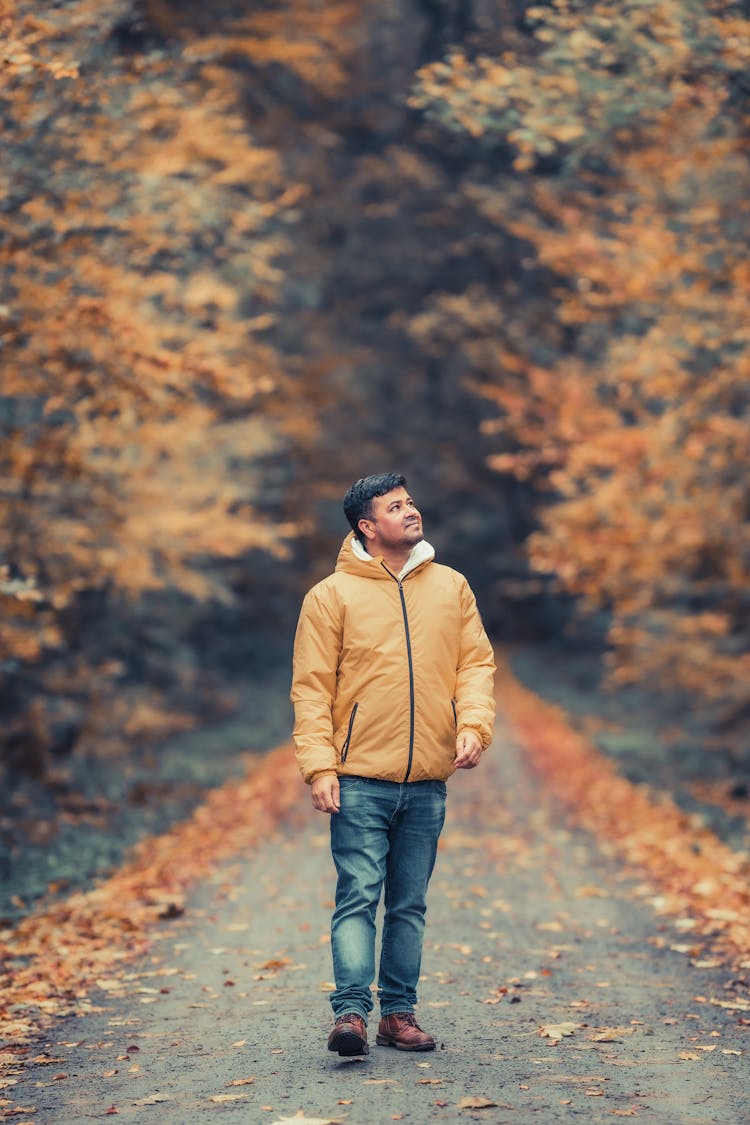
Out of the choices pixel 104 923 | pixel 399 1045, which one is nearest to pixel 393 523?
pixel 399 1045

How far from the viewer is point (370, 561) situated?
5.15m

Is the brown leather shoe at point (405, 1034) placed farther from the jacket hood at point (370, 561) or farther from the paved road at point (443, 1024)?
the jacket hood at point (370, 561)

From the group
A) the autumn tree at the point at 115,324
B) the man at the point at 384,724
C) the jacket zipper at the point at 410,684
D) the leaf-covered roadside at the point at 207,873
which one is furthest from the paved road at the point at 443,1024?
the autumn tree at the point at 115,324

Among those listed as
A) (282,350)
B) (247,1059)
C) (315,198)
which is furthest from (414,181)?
(247,1059)

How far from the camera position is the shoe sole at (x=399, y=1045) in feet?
16.8

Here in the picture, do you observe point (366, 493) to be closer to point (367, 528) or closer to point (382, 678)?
point (367, 528)

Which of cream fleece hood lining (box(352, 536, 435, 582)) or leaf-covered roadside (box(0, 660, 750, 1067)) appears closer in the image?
cream fleece hood lining (box(352, 536, 435, 582))

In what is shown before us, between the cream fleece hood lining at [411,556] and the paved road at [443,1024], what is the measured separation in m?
1.89

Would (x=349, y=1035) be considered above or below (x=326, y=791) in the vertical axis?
Result: below

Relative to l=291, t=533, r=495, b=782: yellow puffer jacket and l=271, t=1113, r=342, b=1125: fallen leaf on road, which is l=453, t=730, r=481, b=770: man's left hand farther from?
l=271, t=1113, r=342, b=1125: fallen leaf on road

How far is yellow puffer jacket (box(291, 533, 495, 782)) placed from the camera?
5000mm

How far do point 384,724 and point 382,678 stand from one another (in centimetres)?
18

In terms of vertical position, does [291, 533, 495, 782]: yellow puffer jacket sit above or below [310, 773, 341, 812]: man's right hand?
above

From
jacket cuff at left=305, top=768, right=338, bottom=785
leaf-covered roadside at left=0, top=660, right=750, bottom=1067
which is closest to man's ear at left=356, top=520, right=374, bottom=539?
jacket cuff at left=305, top=768, right=338, bottom=785
